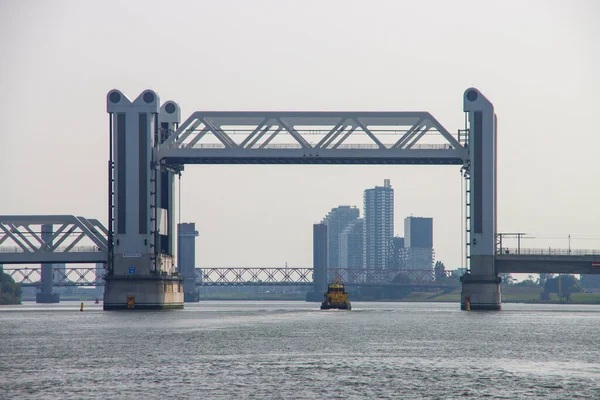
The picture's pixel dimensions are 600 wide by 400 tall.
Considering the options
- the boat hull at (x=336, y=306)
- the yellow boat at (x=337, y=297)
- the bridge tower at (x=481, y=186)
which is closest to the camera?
the bridge tower at (x=481, y=186)

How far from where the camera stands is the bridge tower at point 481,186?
153 metres

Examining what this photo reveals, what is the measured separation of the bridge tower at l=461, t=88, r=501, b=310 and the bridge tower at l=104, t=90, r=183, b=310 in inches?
1679

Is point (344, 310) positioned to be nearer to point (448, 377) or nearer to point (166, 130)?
point (166, 130)

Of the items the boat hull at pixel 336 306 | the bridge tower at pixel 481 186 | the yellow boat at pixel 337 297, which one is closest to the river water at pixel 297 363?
the bridge tower at pixel 481 186

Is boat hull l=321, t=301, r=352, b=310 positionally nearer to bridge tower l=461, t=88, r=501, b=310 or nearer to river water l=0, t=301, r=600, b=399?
bridge tower l=461, t=88, r=501, b=310

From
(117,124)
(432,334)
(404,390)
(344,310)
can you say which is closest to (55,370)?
(404,390)

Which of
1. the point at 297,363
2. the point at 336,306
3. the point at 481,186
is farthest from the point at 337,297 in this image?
the point at 297,363

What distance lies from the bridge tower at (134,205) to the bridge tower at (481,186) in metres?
42.6

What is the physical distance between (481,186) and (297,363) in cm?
8606

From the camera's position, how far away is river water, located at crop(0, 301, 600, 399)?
57375 millimetres

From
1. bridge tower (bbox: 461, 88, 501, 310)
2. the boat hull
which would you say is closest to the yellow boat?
the boat hull

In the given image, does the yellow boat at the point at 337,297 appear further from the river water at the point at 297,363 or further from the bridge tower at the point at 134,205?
the river water at the point at 297,363

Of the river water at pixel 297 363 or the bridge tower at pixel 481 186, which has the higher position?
the bridge tower at pixel 481 186

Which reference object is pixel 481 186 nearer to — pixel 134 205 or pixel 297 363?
pixel 134 205
